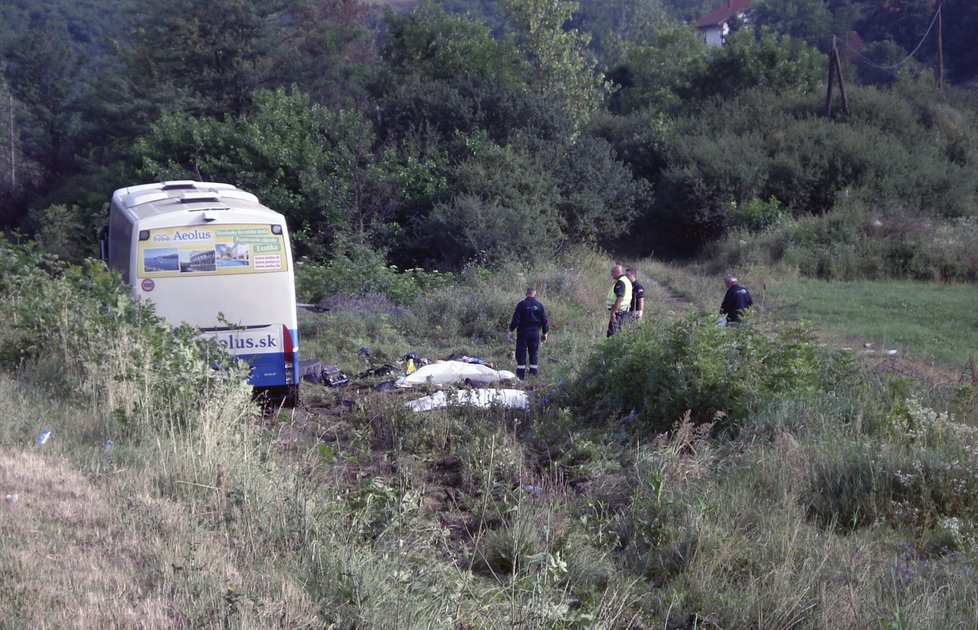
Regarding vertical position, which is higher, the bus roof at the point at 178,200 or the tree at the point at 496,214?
the bus roof at the point at 178,200

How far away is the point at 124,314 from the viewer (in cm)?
808

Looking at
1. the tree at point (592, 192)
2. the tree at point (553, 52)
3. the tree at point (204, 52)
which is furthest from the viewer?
the tree at point (553, 52)

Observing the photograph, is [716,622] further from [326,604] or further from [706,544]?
[326,604]

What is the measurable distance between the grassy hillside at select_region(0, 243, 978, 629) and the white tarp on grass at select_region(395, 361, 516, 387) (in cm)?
193

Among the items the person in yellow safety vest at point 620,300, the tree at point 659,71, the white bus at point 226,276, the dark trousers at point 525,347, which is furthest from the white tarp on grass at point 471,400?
the tree at point 659,71

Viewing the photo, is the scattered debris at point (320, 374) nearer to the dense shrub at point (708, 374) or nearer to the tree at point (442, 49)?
the dense shrub at point (708, 374)

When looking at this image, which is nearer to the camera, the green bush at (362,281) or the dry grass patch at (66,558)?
the dry grass patch at (66,558)

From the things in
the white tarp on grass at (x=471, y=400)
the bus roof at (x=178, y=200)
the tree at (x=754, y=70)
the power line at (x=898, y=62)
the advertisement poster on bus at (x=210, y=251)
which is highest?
the power line at (x=898, y=62)

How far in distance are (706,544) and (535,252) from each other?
2028cm

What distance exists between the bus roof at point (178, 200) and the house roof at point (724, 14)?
8096cm

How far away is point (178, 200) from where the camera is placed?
12234mm

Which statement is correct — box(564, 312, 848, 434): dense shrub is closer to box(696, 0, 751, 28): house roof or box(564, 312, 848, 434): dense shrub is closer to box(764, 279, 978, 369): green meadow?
box(764, 279, 978, 369): green meadow

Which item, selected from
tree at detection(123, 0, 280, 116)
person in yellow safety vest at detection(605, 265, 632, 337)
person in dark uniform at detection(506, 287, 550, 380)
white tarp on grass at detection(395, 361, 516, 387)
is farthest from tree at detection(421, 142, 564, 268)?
tree at detection(123, 0, 280, 116)

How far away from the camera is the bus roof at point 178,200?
11734 mm
